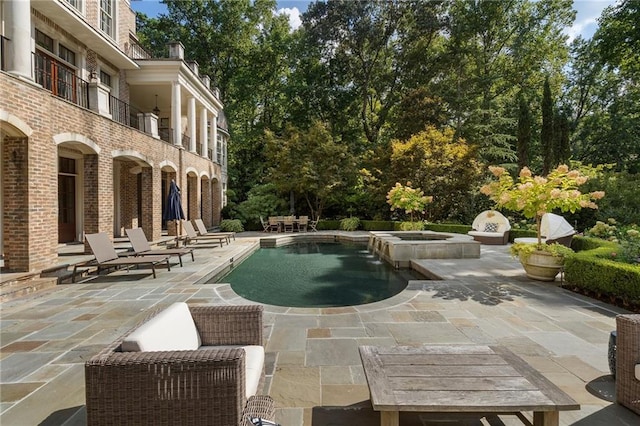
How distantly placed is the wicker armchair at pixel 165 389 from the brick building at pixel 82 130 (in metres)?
6.19

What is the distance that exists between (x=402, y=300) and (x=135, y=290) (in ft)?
15.1

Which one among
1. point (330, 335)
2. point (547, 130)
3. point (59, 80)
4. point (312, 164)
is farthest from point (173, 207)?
point (547, 130)

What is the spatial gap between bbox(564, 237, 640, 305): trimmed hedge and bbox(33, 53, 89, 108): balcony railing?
471 inches

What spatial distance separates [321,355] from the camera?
338cm

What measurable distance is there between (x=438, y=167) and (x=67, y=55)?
49.2ft

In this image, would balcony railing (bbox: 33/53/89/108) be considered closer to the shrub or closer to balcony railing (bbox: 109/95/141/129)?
balcony railing (bbox: 109/95/141/129)

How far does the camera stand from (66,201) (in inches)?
436

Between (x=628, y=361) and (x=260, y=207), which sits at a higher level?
(x=260, y=207)

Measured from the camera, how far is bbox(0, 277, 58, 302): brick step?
5.26 meters

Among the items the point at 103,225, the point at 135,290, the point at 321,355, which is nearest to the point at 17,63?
the point at 103,225

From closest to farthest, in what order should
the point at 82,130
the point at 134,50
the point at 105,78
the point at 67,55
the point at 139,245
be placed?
the point at 139,245, the point at 82,130, the point at 67,55, the point at 105,78, the point at 134,50

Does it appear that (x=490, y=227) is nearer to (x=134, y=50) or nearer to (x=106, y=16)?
(x=106, y=16)

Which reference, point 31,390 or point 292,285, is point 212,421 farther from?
point 292,285

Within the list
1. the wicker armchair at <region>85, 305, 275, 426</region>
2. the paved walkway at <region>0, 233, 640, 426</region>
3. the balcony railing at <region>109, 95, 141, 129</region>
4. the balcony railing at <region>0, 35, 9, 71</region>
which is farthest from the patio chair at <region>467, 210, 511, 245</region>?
the balcony railing at <region>0, 35, 9, 71</region>
